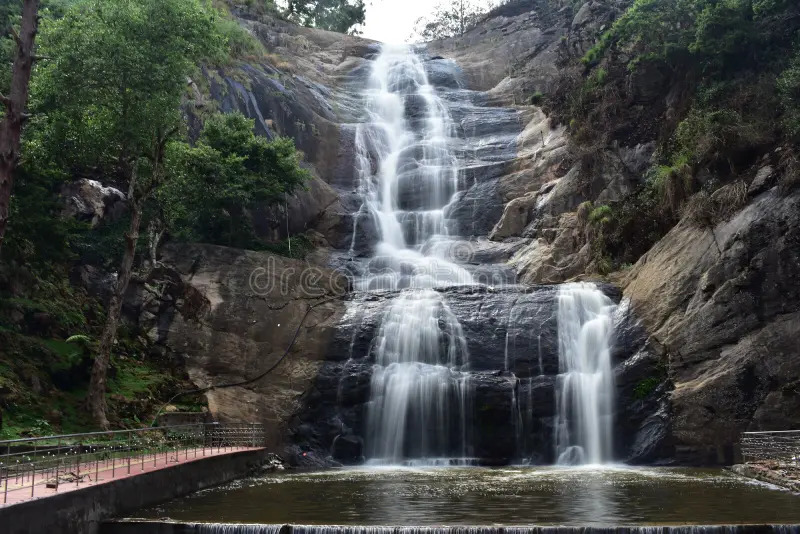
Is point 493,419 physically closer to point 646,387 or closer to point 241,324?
point 646,387

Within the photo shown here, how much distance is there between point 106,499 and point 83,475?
681 millimetres

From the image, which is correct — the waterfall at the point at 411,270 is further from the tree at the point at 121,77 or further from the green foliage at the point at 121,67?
the green foliage at the point at 121,67

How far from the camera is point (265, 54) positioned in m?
48.2

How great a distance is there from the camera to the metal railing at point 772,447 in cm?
1608

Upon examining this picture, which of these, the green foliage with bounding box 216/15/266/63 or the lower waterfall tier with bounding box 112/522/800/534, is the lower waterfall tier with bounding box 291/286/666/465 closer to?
the lower waterfall tier with bounding box 112/522/800/534

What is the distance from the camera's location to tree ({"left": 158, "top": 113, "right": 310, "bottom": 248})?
2903cm

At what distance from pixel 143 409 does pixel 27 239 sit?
618 cm

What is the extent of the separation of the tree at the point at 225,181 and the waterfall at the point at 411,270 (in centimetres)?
595

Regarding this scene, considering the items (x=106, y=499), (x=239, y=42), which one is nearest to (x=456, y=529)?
(x=106, y=499)

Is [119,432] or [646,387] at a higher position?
[646,387]

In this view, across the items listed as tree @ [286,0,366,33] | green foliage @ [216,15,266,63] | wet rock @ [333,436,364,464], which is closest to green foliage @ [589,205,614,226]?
wet rock @ [333,436,364,464]

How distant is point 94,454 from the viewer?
42.7 feet

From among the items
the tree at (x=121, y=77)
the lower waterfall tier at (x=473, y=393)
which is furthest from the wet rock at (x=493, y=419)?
the tree at (x=121, y=77)

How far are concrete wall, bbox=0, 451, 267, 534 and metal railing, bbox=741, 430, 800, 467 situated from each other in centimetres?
1354
